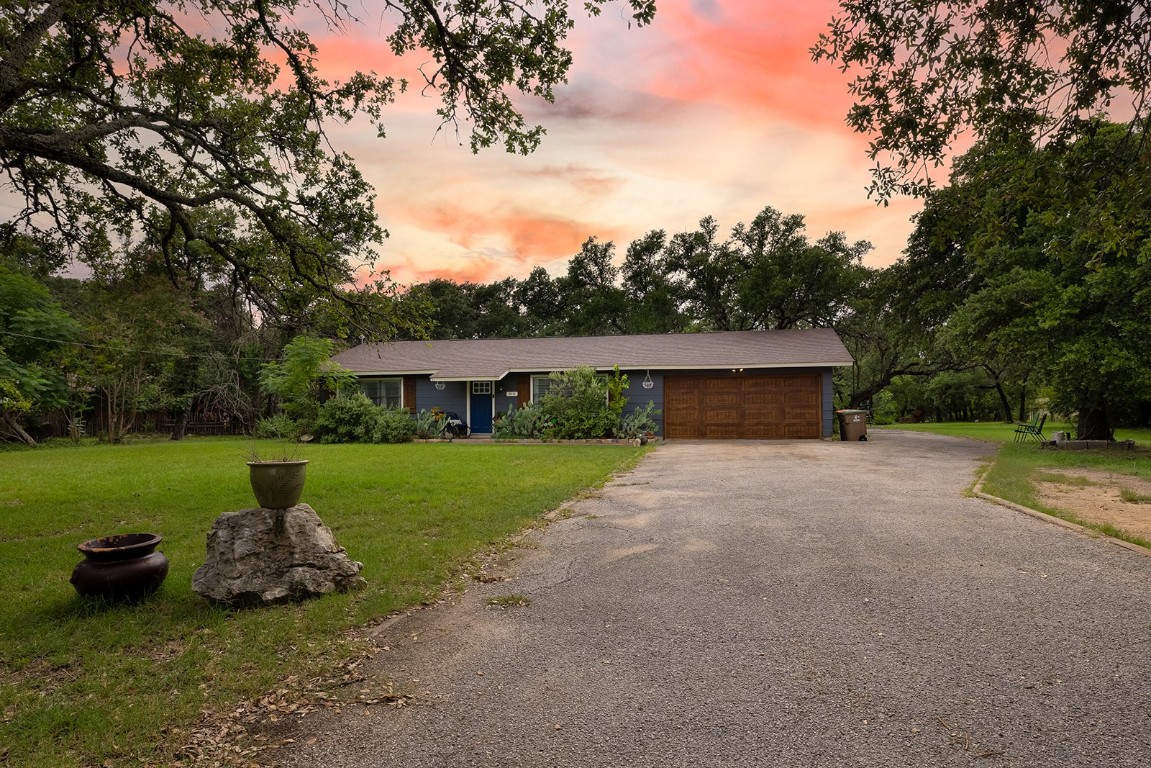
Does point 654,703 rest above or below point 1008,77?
below

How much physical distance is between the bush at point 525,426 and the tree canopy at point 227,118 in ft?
32.0

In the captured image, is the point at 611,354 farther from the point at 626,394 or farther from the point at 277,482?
the point at 277,482

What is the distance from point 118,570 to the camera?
4301 millimetres

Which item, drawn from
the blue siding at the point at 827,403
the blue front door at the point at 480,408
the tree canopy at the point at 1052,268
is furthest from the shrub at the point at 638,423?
the tree canopy at the point at 1052,268

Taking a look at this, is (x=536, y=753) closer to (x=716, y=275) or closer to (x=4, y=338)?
(x=4, y=338)

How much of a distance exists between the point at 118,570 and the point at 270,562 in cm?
103

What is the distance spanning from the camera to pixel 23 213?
8883mm

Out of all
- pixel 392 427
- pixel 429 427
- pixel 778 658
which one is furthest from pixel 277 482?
pixel 429 427

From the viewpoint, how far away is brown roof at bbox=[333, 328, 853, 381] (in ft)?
65.5

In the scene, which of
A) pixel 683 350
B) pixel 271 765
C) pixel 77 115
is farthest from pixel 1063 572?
pixel 683 350

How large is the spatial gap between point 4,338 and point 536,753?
2230cm

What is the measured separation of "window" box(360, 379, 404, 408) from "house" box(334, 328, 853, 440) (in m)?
0.04

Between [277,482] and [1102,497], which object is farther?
[1102,497]

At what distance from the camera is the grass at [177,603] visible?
2.84 metres
